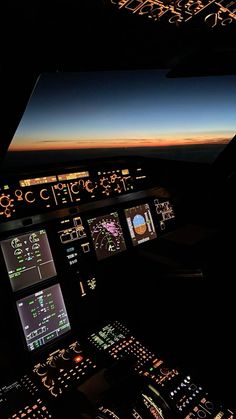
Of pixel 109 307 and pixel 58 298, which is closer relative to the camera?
pixel 58 298

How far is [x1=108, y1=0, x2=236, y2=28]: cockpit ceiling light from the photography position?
1.00 m

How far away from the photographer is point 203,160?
2840 millimetres

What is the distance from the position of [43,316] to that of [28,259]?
0.31 m

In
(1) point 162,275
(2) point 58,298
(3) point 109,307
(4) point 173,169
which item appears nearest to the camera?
(2) point 58,298

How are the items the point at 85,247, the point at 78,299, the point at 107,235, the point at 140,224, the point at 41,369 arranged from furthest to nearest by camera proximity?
1. the point at 140,224
2. the point at 107,235
3. the point at 85,247
4. the point at 78,299
5. the point at 41,369

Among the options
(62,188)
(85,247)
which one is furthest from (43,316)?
(62,188)

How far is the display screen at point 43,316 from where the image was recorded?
1.52 meters

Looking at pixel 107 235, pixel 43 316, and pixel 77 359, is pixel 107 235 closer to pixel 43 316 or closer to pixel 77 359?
pixel 43 316

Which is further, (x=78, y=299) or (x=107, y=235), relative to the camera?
(x=107, y=235)

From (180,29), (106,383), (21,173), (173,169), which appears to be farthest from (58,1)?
(173,169)

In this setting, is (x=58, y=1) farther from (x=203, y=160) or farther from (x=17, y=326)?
(x=203, y=160)

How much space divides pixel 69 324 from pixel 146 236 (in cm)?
87

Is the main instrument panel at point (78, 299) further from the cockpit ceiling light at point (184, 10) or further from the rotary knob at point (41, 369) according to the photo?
the cockpit ceiling light at point (184, 10)

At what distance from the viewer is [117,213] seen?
2115mm
